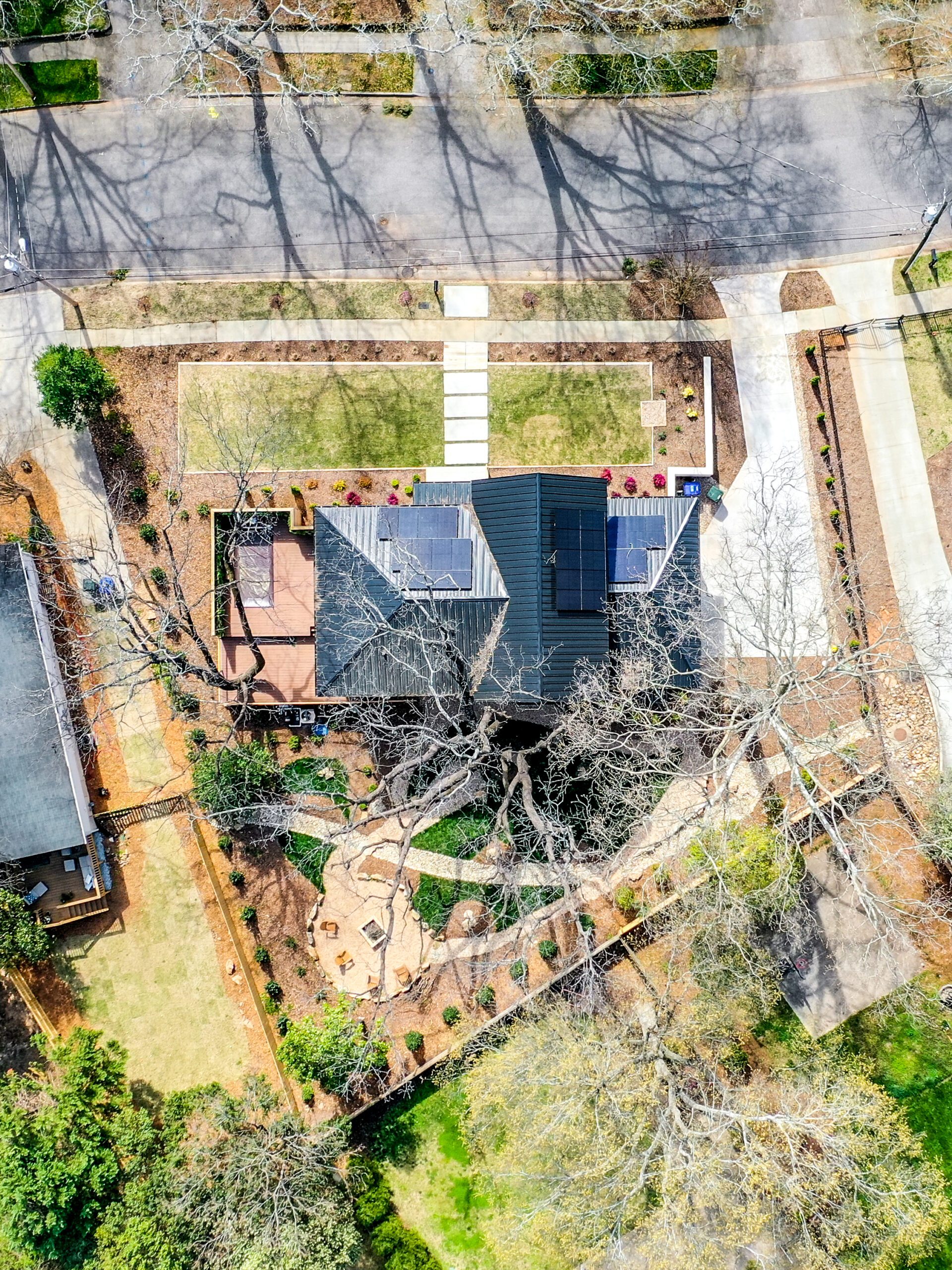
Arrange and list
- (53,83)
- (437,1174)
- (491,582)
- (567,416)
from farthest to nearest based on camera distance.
A: (567,416), (53,83), (437,1174), (491,582)

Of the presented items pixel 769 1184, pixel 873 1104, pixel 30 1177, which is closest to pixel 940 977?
pixel 873 1104

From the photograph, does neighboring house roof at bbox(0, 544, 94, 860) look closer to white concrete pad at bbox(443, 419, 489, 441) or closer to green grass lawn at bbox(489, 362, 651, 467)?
white concrete pad at bbox(443, 419, 489, 441)

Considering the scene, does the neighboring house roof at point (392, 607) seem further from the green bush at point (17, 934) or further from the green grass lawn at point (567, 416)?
the green bush at point (17, 934)

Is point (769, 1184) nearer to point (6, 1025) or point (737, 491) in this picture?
point (737, 491)

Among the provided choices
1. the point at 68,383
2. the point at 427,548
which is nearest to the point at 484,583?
the point at 427,548

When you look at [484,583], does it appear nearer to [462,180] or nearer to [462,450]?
[462,450]
